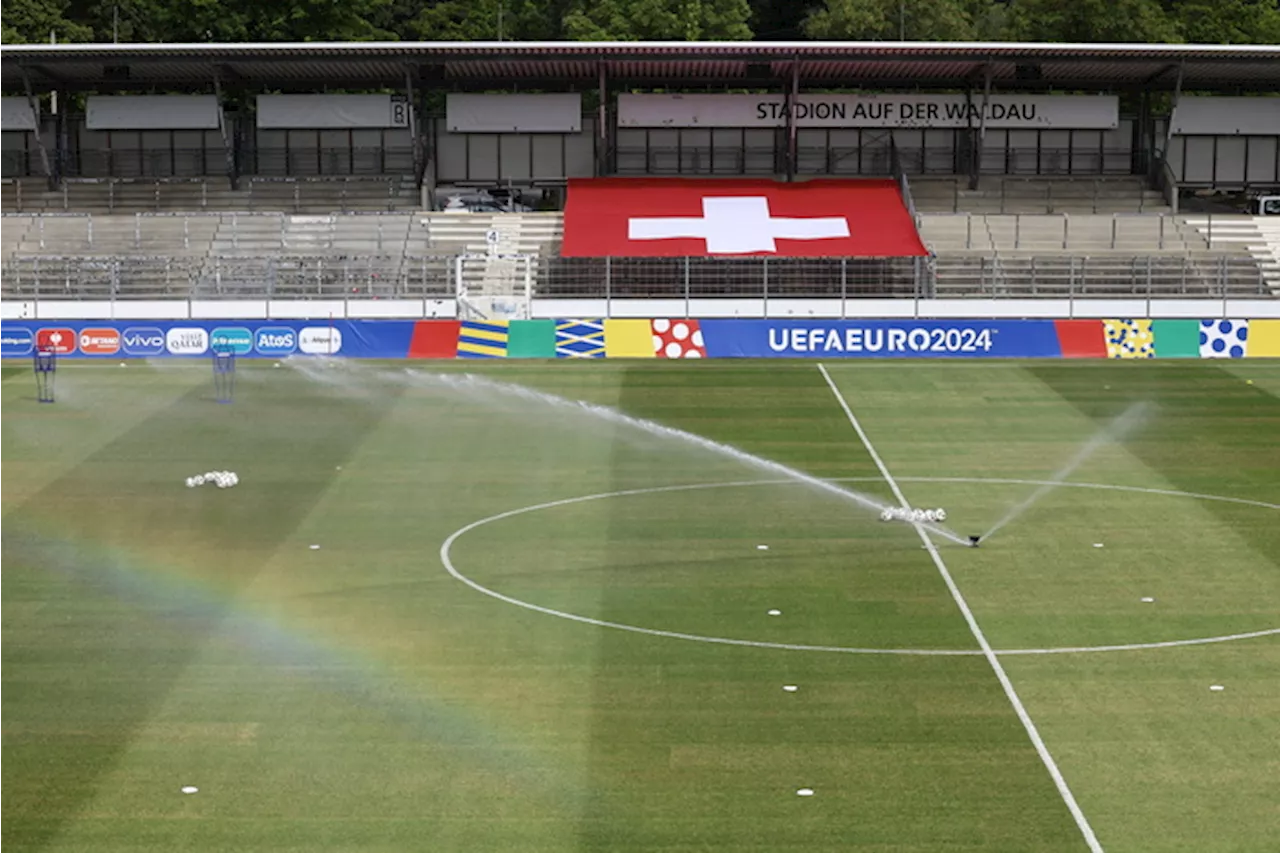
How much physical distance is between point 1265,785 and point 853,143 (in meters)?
66.9

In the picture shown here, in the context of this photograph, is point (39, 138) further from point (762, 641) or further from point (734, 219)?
point (762, 641)

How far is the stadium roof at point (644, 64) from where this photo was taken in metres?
79.1

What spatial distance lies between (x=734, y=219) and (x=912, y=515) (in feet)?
138

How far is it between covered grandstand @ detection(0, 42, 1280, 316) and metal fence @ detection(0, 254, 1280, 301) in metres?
5.15

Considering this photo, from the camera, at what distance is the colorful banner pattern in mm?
60125

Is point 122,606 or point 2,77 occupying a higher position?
point 2,77

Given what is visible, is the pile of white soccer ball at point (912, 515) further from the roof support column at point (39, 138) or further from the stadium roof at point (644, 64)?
the roof support column at point (39, 138)

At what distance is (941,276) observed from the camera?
70250 mm

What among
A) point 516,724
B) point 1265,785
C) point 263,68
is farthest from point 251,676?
point 263,68

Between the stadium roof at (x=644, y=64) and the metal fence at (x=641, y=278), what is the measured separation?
1181cm

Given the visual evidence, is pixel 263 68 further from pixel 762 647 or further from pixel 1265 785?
pixel 1265 785

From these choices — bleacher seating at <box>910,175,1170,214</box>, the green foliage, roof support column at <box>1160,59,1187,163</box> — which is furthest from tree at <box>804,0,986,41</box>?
bleacher seating at <box>910,175,1170,214</box>

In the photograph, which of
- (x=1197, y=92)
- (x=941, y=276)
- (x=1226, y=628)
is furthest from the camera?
(x=1197, y=92)

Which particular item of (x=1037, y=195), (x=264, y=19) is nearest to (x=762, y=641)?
(x=1037, y=195)
